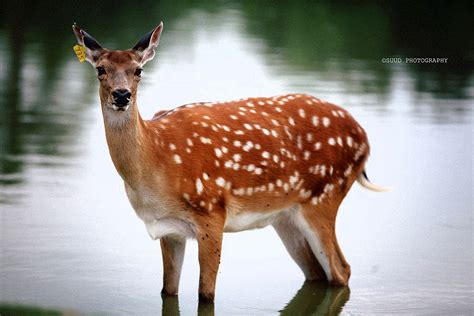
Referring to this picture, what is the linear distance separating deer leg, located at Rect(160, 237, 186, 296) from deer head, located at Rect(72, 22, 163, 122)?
1110 millimetres

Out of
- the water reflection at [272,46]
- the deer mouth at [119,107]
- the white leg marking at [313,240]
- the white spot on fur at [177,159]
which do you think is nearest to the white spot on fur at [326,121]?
the white leg marking at [313,240]

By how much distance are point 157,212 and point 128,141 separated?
51 cm

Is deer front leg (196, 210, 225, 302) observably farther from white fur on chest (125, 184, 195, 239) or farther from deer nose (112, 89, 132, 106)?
deer nose (112, 89, 132, 106)

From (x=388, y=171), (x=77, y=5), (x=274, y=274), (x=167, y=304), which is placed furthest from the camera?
(x=77, y=5)

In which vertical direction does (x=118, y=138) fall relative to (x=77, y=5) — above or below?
above

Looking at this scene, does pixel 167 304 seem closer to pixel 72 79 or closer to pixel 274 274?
pixel 274 274

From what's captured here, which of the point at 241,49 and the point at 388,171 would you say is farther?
the point at 241,49

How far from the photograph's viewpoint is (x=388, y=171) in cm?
1455

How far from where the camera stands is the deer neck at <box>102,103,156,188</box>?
29.8 ft

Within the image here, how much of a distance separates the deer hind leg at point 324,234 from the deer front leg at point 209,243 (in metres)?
0.86

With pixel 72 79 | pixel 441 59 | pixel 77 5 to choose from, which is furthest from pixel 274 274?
pixel 77 5

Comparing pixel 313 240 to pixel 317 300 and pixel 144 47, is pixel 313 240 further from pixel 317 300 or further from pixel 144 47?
pixel 144 47

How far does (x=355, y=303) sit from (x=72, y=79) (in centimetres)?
1004

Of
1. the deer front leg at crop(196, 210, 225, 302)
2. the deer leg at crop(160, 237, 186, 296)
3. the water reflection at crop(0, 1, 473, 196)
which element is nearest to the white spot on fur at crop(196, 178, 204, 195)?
the deer front leg at crop(196, 210, 225, 302)
